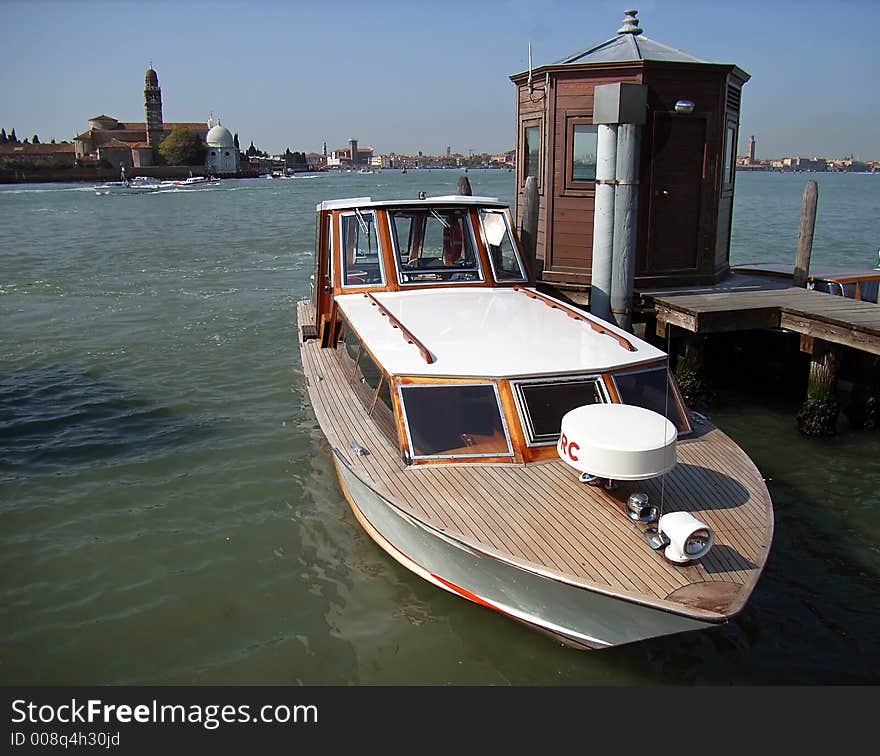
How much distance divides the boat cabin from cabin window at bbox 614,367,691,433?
1 centimetres

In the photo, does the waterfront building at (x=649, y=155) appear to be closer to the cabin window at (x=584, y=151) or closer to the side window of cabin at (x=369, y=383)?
the cabin window at (x=584, y=151)

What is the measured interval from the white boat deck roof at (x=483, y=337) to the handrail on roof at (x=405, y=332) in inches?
1.5

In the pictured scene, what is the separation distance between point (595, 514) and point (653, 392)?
67.9 inches

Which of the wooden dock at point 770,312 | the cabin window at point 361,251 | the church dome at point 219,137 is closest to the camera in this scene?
the wooden dock at point 770,312

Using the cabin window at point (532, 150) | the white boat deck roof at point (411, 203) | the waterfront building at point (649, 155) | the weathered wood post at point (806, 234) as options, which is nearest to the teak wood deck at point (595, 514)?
the white boat deck roof at point (411, 203)

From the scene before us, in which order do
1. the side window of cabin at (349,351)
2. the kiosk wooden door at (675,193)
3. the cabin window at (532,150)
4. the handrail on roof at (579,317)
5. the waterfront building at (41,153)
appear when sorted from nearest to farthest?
the handrail on roof at (579,317)
the side window of cabin at (349,351)
the kiosk wooden door at (675,193)
the cabin window at (532,150)
the waterfront building at (41,153)

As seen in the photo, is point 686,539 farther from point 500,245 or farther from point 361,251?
point 361,251

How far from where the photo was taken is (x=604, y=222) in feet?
34.3

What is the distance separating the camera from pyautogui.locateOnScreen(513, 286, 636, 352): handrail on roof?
292 inches

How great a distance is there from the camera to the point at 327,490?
8.84 meters

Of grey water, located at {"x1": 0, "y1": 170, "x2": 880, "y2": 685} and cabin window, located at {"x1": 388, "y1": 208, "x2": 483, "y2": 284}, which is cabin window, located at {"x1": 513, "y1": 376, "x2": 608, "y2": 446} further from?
cabin window, located at {"x1": 388, "y1": 208, "x2": 483, "y2": 284}

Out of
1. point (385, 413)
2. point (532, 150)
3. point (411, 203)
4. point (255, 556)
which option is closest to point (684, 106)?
point (532, 150)

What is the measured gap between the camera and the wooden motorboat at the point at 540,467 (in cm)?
511

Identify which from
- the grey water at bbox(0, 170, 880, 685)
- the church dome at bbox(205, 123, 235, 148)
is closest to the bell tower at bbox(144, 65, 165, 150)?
the church dome at bbox(205, 123, 235, 148)
